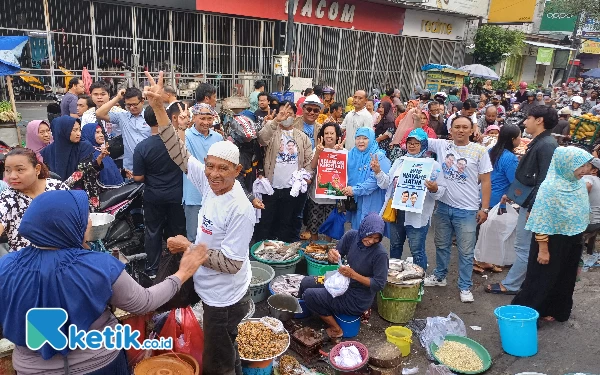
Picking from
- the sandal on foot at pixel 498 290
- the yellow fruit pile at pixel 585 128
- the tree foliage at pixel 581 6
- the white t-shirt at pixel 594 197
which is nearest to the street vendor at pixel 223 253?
the sandal on foot at pixel 498 290

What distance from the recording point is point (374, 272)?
14.4ft

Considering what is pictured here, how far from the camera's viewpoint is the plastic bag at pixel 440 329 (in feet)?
14.8

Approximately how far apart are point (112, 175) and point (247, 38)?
10815mm

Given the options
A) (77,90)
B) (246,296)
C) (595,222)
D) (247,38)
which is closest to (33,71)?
(77,90)

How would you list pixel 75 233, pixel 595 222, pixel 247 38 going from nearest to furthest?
pixel 75 233, pixel 595 222, pixel 247 38

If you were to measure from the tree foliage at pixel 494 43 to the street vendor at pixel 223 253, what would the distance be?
23900 millimetres

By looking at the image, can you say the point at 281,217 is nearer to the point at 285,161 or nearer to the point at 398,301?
the point at 285,161

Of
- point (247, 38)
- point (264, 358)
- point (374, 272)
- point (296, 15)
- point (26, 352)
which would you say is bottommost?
point (264, 358)

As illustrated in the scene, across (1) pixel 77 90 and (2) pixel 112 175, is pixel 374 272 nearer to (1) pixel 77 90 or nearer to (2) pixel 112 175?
(2) pixel 112 175

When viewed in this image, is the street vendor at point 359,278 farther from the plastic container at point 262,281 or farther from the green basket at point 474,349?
the green basket at point 474,349

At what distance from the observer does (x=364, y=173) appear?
228 inches

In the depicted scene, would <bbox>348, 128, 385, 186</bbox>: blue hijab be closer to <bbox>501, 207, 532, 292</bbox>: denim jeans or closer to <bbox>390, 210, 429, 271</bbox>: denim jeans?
<bbox>390, 210, 429, 271</bbox>: denim jeans

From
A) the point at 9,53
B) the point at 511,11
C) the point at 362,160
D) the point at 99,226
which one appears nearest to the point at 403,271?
the point at 362,160

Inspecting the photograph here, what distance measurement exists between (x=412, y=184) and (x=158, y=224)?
3.09 meters
